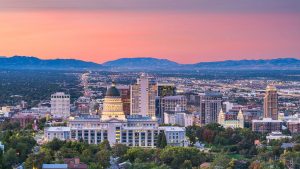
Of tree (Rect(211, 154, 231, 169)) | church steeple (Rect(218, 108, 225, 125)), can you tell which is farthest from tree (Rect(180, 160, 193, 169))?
church steeple (Rect(218, 108, 225, 125))

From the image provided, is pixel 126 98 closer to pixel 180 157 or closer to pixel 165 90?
pixel 165 90

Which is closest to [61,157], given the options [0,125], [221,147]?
[221,147]

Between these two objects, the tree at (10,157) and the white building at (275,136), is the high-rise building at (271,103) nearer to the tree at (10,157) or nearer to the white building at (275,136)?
the white building at (275,136)

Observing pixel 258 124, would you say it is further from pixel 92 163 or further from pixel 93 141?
pixel 92 163

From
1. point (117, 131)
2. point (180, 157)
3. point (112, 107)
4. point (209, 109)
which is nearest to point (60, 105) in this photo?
point (209, 109)

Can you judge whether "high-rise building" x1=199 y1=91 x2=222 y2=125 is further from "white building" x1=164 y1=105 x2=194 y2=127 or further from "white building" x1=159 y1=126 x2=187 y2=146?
"white building" x1=159 y1=126 x2=187 y2=146

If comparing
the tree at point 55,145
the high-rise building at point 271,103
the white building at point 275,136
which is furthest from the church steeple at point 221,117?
the tree at point 55,145
